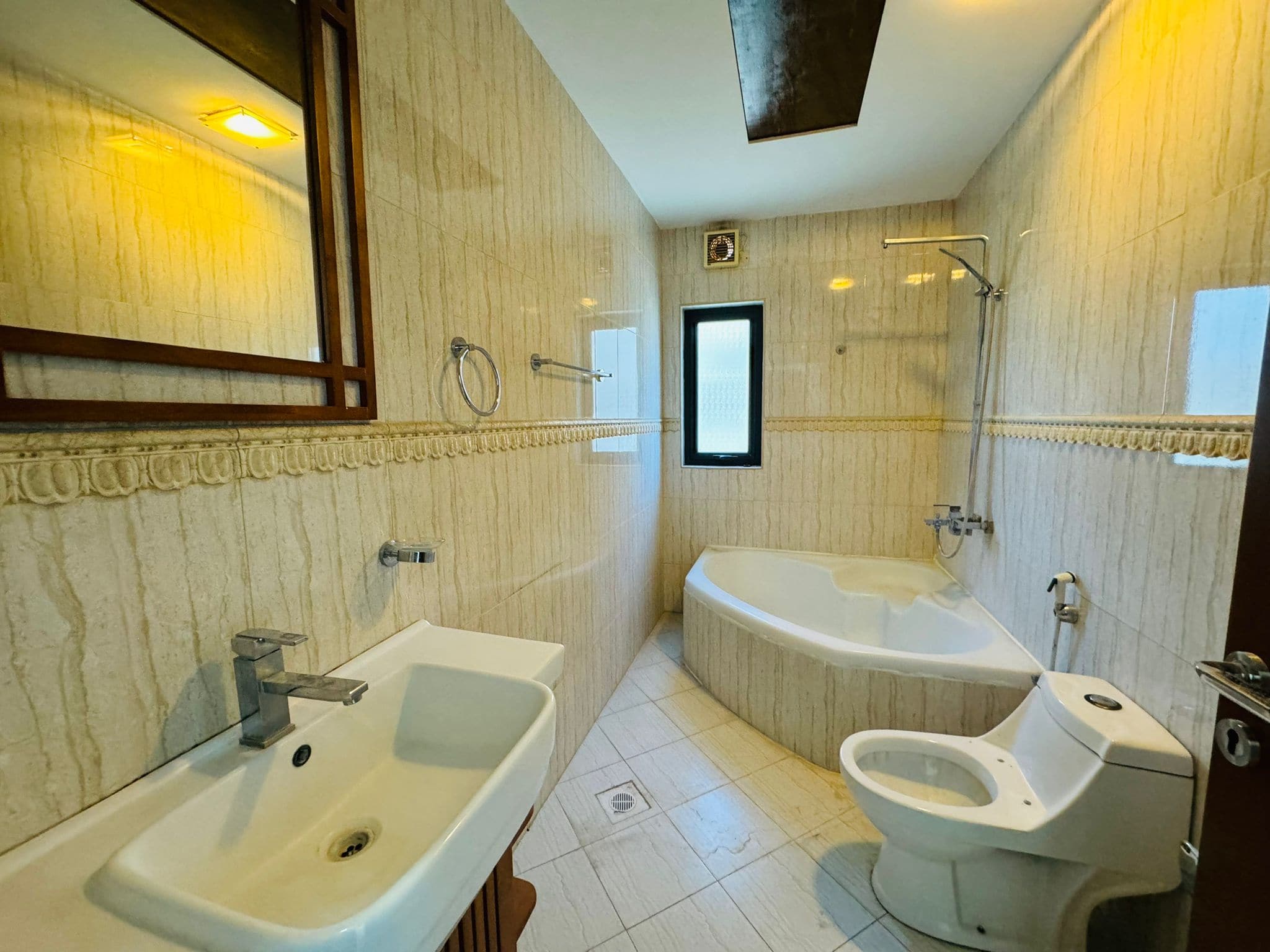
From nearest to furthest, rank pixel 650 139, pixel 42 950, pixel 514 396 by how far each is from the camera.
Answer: pixel 42 950, pixel 514 396, pixel 650 139

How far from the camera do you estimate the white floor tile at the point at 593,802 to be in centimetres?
159

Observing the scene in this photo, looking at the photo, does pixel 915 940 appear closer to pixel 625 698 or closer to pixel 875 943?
pixel 875 943

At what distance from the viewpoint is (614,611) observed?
93.7 inches

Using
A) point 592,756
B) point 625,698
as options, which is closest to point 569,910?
point 592,756

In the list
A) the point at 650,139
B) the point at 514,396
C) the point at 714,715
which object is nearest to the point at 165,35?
the point at 514,396

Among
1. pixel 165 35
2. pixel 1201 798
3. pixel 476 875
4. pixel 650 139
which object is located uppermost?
pixel 650 139

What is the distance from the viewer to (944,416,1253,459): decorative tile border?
3.07ft

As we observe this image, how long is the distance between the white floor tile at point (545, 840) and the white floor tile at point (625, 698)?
0.58m

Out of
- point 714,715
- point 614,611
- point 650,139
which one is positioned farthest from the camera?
point 614,611

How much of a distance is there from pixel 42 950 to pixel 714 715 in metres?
2.10

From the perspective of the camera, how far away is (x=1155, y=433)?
1126 mm

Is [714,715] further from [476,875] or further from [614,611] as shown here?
[476,875]

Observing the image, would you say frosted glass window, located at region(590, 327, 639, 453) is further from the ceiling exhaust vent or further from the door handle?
the door handle

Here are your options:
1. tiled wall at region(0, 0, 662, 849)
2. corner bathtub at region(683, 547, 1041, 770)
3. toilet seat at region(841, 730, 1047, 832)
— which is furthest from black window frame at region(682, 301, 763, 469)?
toilet seat at region(841, 730, 1047, 832)
